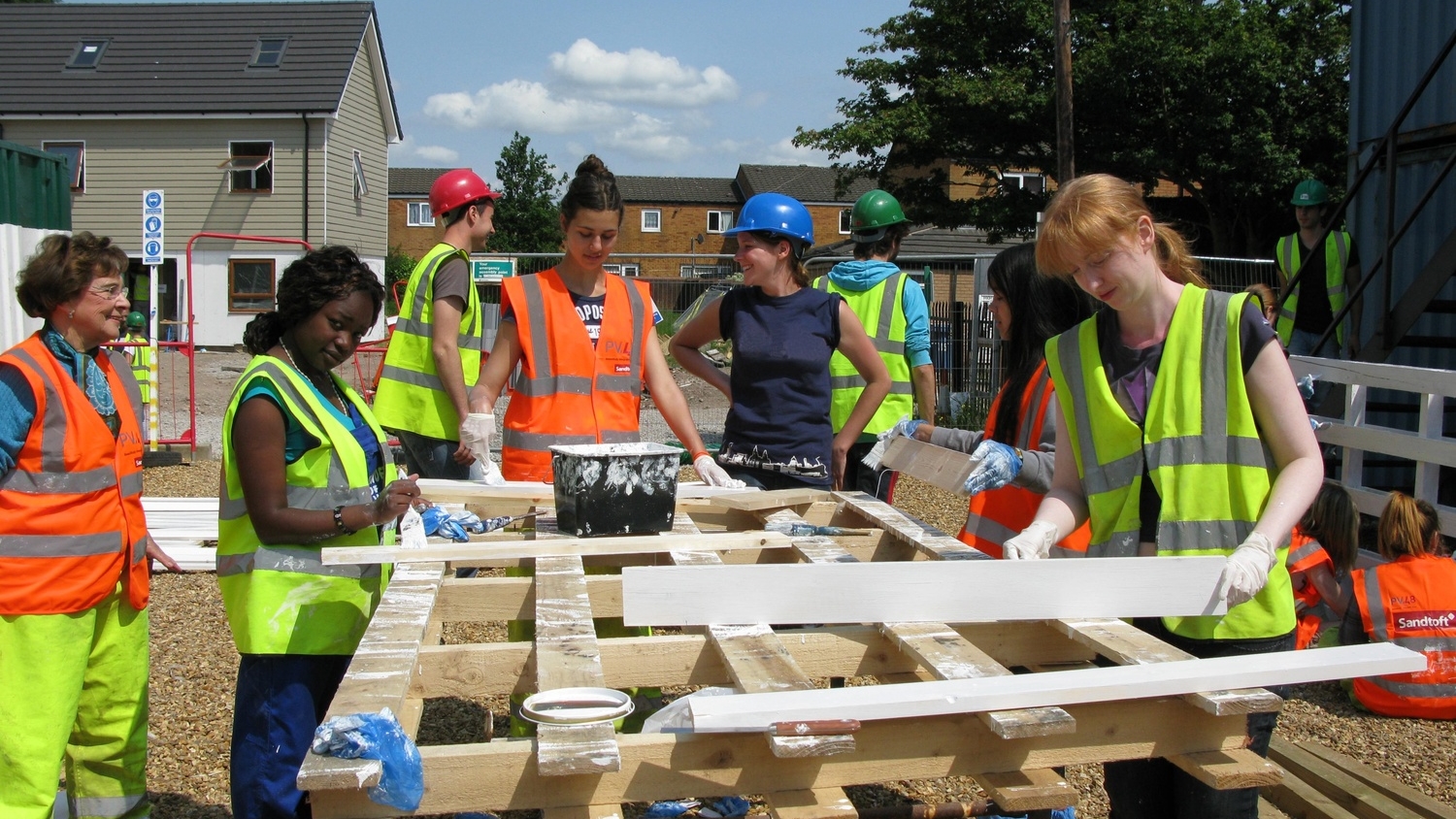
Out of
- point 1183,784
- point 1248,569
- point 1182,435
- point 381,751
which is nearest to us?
point 381,751

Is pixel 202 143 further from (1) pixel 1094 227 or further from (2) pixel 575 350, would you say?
(1) pixel 1094 227

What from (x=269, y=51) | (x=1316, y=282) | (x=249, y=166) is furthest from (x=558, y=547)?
(x=269, y=51)

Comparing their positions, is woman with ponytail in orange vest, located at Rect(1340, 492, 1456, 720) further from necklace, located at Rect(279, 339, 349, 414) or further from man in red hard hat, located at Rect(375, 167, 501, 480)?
necklace, located at Rect(279, 339, 349, 414)

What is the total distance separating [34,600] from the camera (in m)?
3.02

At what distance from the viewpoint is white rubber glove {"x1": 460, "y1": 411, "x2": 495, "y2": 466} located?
3996 mm

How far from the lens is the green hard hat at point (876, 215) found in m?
5.51

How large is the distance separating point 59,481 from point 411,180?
57.4m

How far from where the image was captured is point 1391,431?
245 inches

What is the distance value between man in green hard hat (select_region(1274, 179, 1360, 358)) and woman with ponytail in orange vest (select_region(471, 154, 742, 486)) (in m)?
6.17

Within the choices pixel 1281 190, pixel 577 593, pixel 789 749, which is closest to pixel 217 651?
pixel 577 593

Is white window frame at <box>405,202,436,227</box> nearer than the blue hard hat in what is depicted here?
No

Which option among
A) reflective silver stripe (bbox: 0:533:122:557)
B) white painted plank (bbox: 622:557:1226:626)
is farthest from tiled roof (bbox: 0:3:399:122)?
white painted plank (bbox: 622:557:1226:626)

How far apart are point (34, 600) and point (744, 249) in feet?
8.16

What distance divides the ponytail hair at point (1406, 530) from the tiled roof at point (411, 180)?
52.2 m
